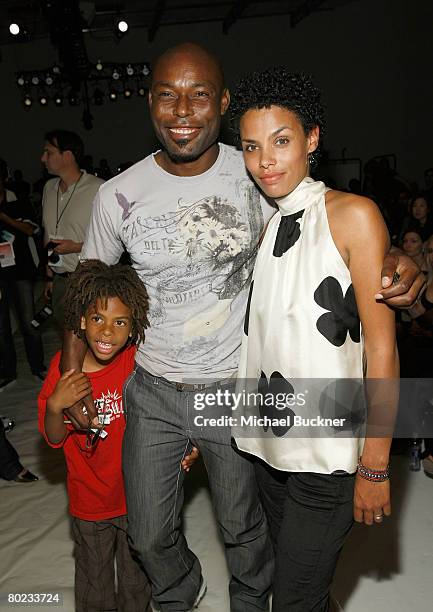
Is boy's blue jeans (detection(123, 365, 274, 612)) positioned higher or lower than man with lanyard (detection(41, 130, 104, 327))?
lower

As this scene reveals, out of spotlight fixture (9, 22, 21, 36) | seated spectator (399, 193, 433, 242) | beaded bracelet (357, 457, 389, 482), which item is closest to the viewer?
beaded bracelet (357, 457, 389, 482)

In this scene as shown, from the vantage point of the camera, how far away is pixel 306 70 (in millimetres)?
13648

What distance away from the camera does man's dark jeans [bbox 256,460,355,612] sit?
5.10ft

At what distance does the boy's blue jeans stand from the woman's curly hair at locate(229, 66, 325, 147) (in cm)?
83

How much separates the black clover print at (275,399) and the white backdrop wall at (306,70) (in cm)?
1243

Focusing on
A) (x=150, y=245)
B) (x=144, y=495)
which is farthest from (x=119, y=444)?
(x=150, y=245)

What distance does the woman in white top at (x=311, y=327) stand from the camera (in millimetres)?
1488

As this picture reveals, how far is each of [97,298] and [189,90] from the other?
0.70m

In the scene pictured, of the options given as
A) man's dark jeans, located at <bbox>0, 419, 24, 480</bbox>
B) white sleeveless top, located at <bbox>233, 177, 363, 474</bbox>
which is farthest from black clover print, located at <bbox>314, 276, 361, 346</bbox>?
man's dark jeans, located at <bbox>0, 419, 24, 480</bbox>

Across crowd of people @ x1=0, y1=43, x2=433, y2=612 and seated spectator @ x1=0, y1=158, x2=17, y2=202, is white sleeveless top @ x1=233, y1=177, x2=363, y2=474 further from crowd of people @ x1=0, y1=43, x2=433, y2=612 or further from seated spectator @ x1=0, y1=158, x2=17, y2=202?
seated spectator @ x1=0, y1=158, x2=17, y2=202

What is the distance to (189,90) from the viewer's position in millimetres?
1888

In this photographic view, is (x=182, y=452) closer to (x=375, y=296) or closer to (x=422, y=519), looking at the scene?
(x=375, y=296)

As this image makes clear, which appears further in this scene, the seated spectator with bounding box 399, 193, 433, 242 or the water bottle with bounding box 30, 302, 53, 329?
the seated spectator with bounding box 399, 193, 433, 242

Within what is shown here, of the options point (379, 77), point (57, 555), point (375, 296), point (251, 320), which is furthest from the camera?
point (379, 77)
